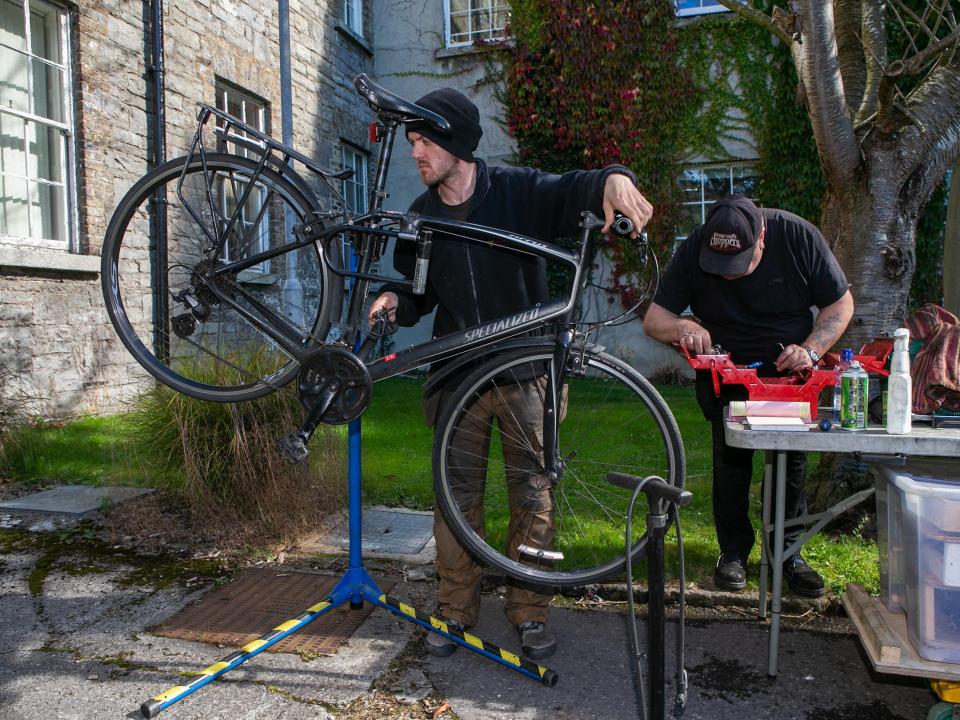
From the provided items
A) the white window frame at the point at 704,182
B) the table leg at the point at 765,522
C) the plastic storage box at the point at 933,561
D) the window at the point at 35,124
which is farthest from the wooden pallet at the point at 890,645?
the white window frame at the point at 704,182

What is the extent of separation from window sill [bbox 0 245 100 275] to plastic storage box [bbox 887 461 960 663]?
6.32 m

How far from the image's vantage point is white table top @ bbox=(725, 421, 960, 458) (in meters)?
2.57

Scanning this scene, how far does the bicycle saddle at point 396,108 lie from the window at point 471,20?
10.3m

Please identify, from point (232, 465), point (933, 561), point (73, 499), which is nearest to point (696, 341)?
point (933, 561)

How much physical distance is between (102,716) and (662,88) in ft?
34.7

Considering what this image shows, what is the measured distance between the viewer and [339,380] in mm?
2879

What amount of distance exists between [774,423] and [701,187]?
9350mm

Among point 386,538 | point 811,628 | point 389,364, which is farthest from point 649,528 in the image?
point 386,538

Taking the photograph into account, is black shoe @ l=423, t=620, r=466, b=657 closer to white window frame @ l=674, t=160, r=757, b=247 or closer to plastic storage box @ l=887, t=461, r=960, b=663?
plastic storage box @ l=887, t=461, r=960, b=663

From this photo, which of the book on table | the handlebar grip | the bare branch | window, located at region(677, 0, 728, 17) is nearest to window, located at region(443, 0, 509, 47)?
window, located at region(677, 0, 728, 17)

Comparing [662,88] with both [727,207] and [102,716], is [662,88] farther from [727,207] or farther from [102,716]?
[102,716]

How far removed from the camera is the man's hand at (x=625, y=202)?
266 centimetres

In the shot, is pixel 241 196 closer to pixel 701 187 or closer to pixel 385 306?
pixel 385 306

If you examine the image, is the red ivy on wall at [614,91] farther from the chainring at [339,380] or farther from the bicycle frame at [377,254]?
the chainring at [339,380]
